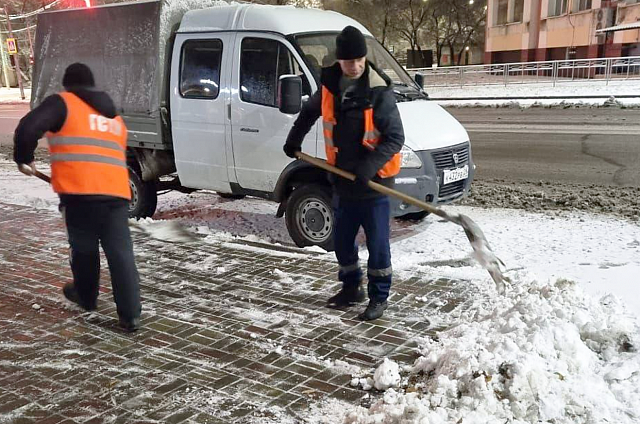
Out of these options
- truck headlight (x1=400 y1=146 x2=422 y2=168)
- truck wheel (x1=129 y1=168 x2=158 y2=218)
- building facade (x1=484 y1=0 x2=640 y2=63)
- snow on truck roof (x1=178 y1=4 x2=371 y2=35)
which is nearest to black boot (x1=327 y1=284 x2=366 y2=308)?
truck headlight (x1=400 y1=146 x2=422 y2=168)

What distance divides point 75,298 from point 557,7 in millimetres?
36905

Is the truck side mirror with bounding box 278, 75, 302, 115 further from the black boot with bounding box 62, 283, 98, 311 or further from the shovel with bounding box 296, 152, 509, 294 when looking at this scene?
the black boot with bounding box 62, 283, 98, 311

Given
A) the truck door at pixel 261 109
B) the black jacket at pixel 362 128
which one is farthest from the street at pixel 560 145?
the black jacket at pixel 362 128

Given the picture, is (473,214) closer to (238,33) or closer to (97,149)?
(238,33)

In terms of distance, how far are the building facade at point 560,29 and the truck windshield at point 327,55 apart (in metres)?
26.0

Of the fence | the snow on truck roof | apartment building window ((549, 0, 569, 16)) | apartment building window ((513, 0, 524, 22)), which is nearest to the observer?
the snow on truck roof

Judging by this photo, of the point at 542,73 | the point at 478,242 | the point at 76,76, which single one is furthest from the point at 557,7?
the point at 76,76

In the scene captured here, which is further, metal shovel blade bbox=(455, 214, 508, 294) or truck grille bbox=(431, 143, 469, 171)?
truck grille bbox=(431, 143, 469, 171)

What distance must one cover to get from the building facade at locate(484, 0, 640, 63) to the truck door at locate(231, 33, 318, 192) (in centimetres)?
2731

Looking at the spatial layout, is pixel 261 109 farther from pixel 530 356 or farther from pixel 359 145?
pixel 530 356

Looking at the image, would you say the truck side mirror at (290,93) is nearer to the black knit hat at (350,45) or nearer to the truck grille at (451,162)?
the black knit hat at (350,45)

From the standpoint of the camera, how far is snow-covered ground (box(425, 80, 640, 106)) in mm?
20781

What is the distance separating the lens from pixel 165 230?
7219 millimetres

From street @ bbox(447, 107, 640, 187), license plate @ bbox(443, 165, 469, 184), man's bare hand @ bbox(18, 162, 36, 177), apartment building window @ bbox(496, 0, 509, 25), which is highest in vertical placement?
apartment building window @ bbox(496, 0, 509, 25)
